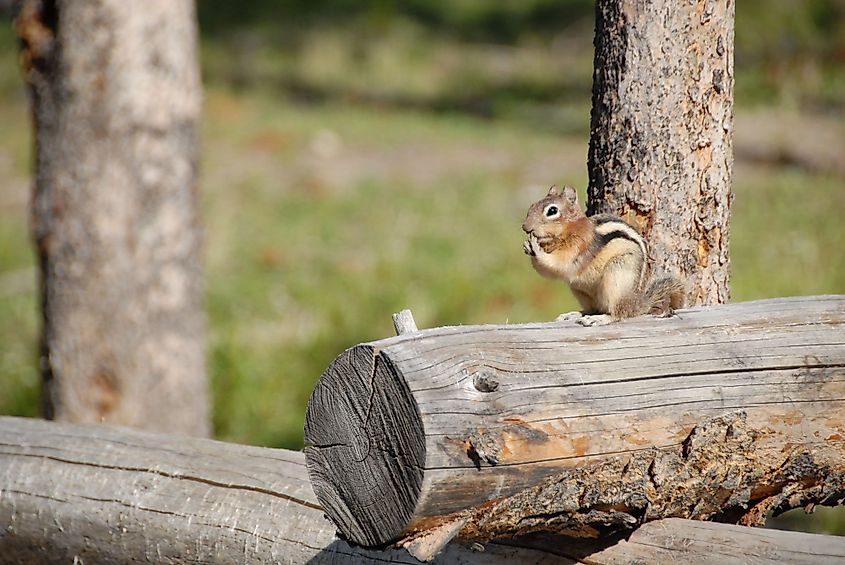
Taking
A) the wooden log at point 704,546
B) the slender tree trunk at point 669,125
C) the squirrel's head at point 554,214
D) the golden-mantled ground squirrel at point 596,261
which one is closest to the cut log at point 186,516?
the wooden log at point 704,546

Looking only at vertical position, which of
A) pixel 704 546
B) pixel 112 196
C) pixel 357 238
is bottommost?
pixel 357 238

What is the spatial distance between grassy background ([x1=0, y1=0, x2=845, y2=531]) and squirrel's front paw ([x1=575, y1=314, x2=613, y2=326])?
9.47 ft

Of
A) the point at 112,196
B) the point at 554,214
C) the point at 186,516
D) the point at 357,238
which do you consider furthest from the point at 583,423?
the point at 357,238

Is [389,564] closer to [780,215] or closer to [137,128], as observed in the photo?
[137,128]

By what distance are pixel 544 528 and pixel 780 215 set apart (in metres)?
6.32

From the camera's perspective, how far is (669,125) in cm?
297

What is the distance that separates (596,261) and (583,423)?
666 mm

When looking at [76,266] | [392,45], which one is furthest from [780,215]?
[392,45]

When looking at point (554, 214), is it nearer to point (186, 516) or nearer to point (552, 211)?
point (552, 211)

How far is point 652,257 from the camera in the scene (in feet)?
10.0

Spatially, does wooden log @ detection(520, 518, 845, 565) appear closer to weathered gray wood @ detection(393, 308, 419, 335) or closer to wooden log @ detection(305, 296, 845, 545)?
wooden log @ detection(305, 296, 845, 545)

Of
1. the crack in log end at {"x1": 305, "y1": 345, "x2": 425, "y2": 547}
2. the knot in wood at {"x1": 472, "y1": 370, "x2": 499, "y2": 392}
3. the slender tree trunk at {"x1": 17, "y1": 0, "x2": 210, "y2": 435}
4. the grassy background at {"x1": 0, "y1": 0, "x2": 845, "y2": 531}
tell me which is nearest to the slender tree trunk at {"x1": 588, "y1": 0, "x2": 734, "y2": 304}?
the knot in wood at {"x1": 472, "y1": 370, "x2": 499, "y2": 392}

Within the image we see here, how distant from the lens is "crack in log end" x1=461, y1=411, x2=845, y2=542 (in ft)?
7.89

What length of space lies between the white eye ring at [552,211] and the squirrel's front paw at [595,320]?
36 cm
